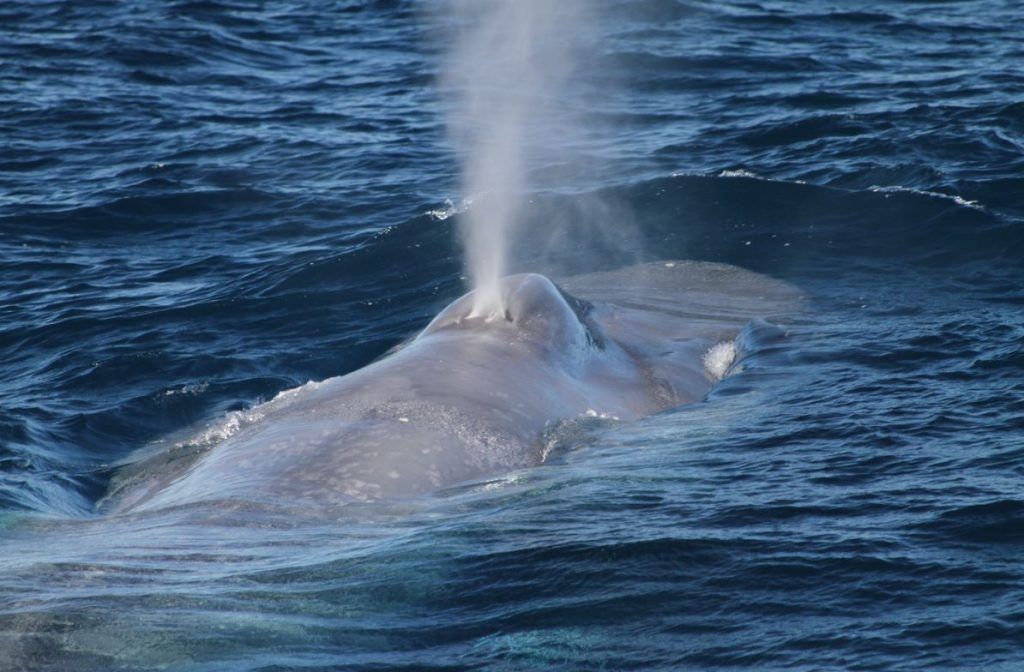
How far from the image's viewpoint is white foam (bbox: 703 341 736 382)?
47.2 ft

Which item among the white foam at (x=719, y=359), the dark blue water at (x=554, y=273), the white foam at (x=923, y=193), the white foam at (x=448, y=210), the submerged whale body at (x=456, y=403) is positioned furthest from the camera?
the white foam at (x=448, y=210)

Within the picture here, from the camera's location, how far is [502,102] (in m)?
29.1

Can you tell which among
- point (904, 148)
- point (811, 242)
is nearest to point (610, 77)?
point (904, 148)

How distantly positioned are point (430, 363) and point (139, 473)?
8.77 ft

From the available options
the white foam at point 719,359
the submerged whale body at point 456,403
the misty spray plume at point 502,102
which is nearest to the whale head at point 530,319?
the submerged whale body at point 456,403

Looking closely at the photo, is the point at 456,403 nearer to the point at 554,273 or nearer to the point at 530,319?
the point at 530,319

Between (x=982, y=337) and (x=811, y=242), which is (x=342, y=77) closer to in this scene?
(x=811, y=242)

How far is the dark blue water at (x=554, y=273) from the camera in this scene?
7906 mm

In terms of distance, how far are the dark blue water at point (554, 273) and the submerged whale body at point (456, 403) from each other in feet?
1.31

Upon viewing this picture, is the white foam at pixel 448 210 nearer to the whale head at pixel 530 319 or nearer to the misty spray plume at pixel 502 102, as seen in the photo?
the misty spray plume at pixel 502 102


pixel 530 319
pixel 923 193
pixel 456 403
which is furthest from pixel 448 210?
pixel 456 403

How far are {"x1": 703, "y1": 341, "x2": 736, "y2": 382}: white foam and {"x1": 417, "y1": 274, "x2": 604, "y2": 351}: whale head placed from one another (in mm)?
1190

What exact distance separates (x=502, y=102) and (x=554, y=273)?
10.8m

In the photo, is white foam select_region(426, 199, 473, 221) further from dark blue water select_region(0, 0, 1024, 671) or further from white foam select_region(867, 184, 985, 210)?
white foam select_region(867, 184, 985, 210)
